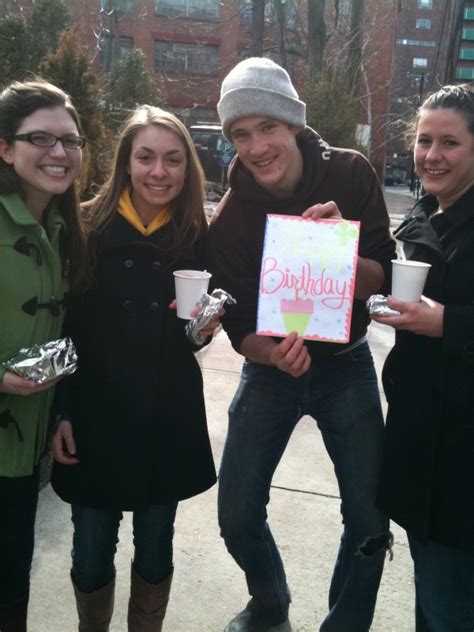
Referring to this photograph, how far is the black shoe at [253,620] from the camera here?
262cm

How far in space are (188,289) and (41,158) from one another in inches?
25.0

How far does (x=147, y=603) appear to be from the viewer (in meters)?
2.34

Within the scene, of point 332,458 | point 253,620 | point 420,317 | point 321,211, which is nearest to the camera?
point 420,317

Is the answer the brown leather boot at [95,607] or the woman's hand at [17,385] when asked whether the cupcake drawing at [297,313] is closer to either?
the woman's hand at [17,385]

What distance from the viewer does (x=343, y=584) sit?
2.39m

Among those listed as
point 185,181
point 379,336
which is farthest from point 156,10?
point 185,181

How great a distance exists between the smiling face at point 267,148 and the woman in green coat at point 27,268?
581 mm

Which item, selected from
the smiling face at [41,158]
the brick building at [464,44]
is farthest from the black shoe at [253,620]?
the brick building at [464,44]

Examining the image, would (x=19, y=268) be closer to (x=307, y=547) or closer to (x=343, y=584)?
(x=343, y=584)

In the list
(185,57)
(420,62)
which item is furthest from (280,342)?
(420,62)

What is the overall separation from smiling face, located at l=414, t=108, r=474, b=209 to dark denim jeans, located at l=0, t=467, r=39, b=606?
1648 mm

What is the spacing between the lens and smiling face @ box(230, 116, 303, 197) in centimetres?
226

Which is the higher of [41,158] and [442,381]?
[41,158]

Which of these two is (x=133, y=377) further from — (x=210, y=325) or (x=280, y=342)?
(x=280, y=342)
